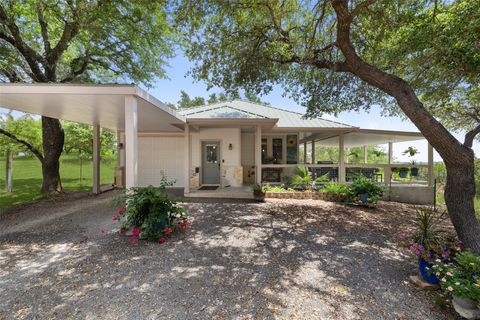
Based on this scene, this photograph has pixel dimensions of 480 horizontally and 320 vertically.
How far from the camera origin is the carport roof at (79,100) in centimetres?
455

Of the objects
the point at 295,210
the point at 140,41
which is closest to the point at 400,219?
the point at 295,210

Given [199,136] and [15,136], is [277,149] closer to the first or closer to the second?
[199,136]

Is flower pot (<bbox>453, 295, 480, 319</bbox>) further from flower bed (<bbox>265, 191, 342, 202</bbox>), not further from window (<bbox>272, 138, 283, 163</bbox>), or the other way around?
window (<bbox>272, 138, 283, 163</bbox>)

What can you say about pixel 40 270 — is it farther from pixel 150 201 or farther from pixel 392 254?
pixel 392 254

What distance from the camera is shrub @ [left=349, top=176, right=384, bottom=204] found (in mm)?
7148

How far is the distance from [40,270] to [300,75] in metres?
8.29

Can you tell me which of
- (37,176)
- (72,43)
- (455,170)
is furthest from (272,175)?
(37,176)

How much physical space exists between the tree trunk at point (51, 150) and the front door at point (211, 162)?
6.20 metres

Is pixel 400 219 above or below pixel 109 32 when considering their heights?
below

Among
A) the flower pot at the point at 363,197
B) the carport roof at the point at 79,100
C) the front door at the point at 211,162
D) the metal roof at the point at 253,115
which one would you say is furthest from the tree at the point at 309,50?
the front door at the point at 211,162

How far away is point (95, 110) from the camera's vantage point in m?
6.58

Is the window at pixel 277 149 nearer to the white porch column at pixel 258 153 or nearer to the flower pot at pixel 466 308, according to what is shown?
the white porch column at pixel 258 153

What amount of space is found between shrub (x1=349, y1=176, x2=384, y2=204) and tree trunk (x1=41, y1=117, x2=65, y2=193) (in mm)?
12113

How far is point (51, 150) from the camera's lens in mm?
9086
